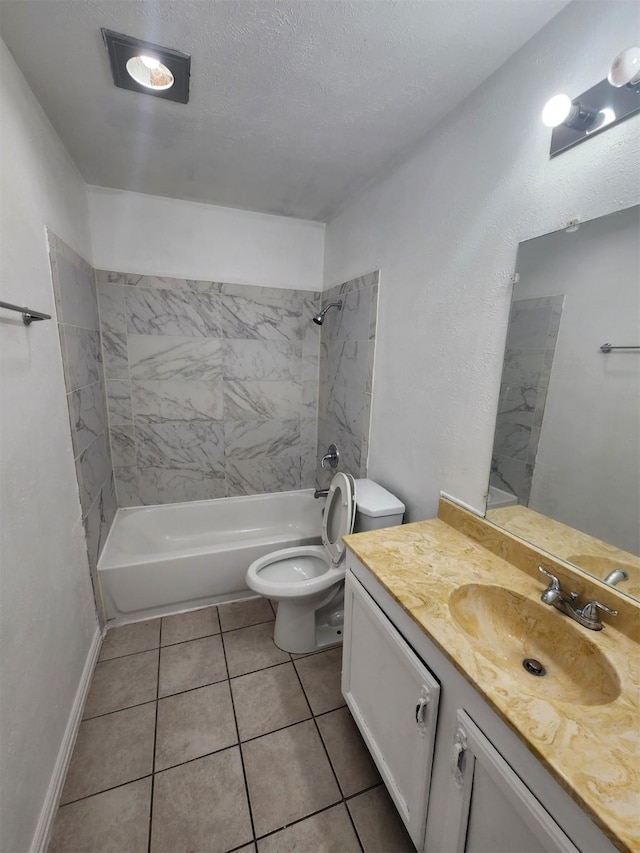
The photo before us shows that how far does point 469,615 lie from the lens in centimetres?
101

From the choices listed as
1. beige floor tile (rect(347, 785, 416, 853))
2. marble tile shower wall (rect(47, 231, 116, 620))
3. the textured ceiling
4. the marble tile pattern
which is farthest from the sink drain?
marble tile shower wall (rect(47, 231, 116, 620))

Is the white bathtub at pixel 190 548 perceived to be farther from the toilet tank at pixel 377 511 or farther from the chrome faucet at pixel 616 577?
the chrome faucet at pixel 616 577

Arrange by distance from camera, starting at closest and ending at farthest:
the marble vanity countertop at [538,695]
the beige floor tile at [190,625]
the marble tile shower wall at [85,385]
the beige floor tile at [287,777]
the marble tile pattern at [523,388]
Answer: the marble vanity countertop at [538,695] → the marble tile pattern at [523,388] → the beige floor tile at [287,777] → the marble tile shower wall at [85,385] → the beige floor tile at [190,625]

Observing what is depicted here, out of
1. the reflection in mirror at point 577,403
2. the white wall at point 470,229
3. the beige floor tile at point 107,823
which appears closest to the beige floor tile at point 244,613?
the beige floor tile at point 107,823

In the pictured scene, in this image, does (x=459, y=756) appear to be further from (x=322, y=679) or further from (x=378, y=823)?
(x=322, y=679)

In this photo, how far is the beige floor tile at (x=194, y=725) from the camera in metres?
1.34

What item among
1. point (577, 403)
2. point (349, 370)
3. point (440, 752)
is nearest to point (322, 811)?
point (440, 752)

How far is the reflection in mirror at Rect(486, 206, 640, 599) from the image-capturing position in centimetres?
88

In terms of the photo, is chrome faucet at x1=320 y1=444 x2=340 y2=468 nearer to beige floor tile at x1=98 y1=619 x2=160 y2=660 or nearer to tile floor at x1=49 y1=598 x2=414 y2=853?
tile floor at x1=49 y1=598 x2=414 y2=853

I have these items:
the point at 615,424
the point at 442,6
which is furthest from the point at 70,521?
the point at 442,6

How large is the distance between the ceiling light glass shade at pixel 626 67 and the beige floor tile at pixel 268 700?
2227mm

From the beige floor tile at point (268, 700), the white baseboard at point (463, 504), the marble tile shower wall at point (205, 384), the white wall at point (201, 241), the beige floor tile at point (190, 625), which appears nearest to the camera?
the white baseboard at point (463, 504)

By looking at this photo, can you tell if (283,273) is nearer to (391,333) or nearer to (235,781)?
(391,333)

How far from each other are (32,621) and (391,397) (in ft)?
5.42
